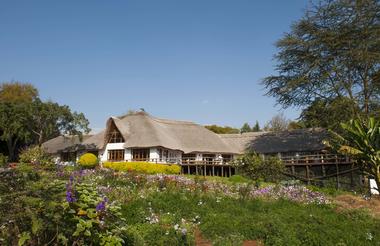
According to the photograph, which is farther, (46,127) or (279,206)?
(46,127)

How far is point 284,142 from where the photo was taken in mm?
43469

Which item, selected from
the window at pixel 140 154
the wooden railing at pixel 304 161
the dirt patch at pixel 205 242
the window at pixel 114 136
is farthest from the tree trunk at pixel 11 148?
the dirt patch at pixel 205 242

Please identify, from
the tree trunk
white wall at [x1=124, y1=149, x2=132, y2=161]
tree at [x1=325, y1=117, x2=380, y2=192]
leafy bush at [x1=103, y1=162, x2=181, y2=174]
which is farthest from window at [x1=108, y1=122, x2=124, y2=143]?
tree at [x1=325, y1=117, x2=380, y2=192]

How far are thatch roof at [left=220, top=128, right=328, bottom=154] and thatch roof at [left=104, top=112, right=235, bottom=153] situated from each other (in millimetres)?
2670

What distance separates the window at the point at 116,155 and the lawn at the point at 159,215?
81.6ft

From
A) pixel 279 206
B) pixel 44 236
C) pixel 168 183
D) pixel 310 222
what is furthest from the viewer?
pixel 168 183

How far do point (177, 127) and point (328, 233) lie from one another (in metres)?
40.1

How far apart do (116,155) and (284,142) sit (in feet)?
65.0

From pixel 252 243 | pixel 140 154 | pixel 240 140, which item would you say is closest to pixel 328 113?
pixel 240 140

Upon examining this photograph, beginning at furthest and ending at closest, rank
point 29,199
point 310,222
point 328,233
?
point 310,222
point 328,233
point 29,199

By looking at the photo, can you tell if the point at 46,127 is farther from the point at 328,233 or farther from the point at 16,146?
the point at 328,233

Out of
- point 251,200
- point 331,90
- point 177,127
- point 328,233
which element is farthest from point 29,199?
point 177,127

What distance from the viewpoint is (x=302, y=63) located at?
35.2 metres

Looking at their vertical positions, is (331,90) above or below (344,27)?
below
